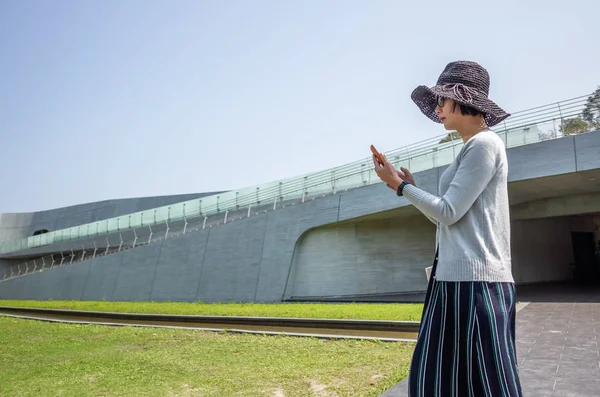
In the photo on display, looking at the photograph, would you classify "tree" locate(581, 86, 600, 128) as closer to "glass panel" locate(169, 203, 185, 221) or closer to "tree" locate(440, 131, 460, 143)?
"tree" locate(440, 131, 460, 143)

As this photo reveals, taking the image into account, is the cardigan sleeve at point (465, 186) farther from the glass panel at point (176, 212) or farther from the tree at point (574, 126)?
the glass panel at point (176, 212)

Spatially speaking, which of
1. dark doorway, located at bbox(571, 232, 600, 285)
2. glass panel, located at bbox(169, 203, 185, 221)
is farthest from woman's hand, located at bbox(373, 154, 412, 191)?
dark doorway, located at bbox(571, 232, 600, 285)

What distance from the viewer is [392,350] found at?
693 centimetres

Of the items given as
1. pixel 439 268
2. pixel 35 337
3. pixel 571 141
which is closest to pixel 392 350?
pixel 439 268

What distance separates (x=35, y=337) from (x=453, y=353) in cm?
1117

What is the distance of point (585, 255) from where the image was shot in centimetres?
2828

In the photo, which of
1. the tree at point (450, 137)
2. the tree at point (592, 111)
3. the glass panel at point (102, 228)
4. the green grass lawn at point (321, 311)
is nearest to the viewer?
the green grass lawn at point (321, 311)

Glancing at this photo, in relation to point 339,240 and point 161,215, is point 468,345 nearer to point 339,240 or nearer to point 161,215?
point 339,240

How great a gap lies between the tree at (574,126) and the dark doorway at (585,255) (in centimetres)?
1561

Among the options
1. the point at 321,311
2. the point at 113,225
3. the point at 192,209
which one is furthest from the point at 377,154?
the point at 113,225

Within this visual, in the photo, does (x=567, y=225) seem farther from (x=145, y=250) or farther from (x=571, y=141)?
(x=145, y=250)

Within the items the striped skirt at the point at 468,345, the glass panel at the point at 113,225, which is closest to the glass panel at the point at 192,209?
the glass panel at the point at 113,225

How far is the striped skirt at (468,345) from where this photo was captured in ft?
6.06

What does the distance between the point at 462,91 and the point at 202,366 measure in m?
5.32
